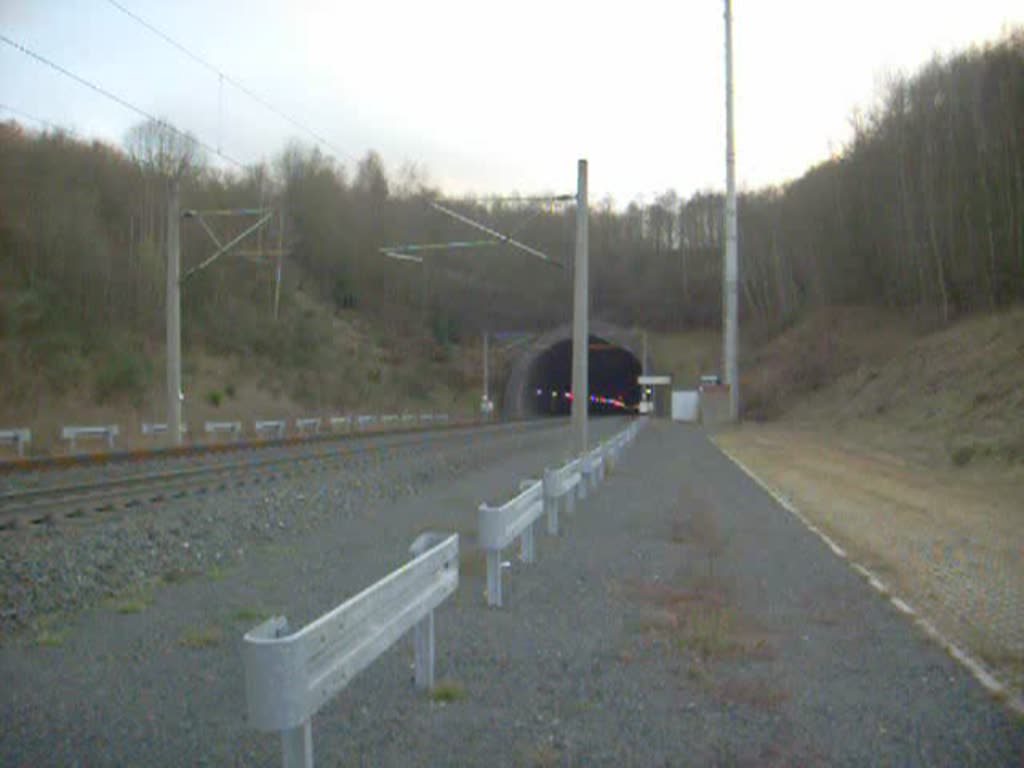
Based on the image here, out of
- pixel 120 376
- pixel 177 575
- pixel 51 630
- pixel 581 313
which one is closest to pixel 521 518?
pixel 177 575

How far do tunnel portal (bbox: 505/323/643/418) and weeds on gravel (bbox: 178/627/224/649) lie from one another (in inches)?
2317

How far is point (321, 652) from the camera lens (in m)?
4.48

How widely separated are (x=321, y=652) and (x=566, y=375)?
97.8 metres

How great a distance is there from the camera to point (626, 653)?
695 centimetres

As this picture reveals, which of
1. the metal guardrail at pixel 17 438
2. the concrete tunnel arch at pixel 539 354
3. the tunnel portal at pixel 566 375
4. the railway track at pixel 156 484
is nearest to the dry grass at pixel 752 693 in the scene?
the railway track at pixel 156 484

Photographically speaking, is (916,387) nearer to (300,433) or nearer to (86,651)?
(300,433)

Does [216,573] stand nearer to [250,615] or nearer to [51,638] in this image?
[250,615]

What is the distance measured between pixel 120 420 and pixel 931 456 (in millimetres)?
26608

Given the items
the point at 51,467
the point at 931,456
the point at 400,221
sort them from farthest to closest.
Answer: the point at 400,221
the point at 931,456
the point at 51,467

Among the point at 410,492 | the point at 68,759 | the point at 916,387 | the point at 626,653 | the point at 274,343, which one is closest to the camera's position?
the point at 68,759

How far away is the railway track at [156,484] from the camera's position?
46.2 ft

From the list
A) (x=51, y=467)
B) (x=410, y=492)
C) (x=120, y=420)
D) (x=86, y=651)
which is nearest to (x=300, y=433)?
(x=120, y=420)

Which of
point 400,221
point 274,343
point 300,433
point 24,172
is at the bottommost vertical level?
point 300,433

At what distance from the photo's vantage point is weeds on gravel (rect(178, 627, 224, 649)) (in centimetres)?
726
